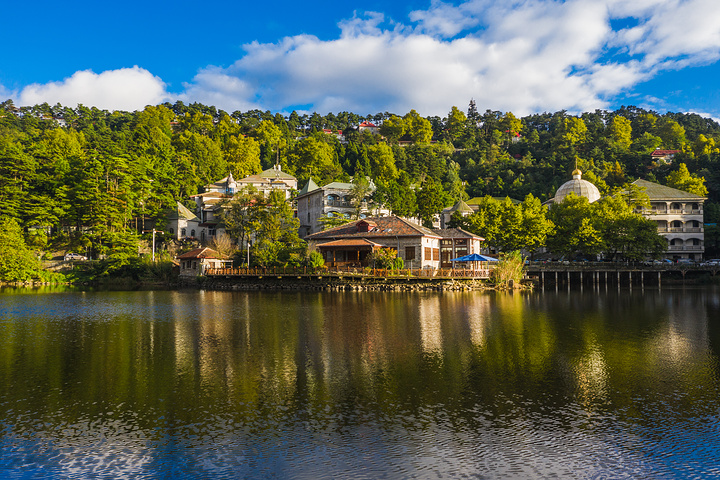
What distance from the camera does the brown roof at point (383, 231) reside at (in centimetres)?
5334

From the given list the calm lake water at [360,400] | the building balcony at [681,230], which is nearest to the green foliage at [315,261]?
the calm lake water at [360,400]

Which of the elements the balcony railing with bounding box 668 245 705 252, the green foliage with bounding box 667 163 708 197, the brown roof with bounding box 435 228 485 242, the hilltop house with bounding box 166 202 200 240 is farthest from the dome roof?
the hilltop house with bounding box 166 202 200 240

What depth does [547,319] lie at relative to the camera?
28.2 m

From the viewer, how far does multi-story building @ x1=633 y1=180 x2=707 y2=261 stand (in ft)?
247

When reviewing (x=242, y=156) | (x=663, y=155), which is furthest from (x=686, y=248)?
(x=242, y=156)

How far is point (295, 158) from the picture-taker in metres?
106

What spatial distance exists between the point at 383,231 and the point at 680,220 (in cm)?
4999

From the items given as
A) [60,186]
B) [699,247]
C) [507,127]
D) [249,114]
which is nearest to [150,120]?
[249,114]

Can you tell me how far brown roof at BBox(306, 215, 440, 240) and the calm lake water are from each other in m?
27.2

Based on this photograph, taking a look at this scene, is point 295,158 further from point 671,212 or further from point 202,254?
point 671,212

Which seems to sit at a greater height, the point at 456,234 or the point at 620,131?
the point at 620,131

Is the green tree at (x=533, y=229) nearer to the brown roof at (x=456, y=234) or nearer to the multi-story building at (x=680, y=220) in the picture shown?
the brown roof at (x=456, y=234)

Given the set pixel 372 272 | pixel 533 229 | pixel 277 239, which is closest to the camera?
pixel 372 272

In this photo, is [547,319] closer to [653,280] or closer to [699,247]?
[653,280]
